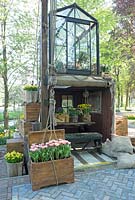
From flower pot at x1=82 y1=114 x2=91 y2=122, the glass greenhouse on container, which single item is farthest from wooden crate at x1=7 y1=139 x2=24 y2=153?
the glass greenhouse on container

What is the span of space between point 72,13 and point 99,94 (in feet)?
10.2

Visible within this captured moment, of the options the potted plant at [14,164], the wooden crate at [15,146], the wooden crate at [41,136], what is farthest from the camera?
the wooden crate at [15,146]

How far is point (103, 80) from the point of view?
241 inches

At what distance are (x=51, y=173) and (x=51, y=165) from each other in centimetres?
15

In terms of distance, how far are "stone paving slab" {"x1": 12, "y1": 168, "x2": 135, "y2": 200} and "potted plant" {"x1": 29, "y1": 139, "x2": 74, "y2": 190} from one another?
0.13 metres

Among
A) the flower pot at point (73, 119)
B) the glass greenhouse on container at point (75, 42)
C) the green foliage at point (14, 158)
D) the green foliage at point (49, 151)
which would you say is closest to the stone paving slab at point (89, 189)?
the green foliage at point (49, 151)

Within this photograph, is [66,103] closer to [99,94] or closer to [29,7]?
[99,94]

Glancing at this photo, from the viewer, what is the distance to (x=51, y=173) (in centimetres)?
384

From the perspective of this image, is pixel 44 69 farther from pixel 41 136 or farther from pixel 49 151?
pixel 49 151

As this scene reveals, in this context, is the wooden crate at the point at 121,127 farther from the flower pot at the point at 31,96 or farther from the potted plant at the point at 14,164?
the potted plant at the point at 14,164

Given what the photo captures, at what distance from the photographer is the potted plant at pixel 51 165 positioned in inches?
147

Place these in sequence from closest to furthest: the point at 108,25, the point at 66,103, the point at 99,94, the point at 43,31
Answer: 1. the point at 43,31
2. the point at 99,94
3. the point at 66,103
4. the point at 108,25

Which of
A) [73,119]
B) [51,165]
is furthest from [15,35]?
[51,165]

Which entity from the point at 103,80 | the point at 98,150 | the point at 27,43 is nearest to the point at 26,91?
the point at 103,80
